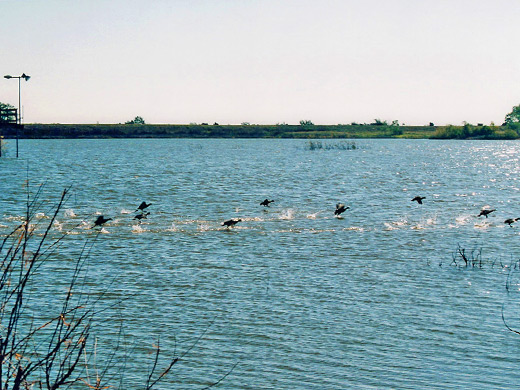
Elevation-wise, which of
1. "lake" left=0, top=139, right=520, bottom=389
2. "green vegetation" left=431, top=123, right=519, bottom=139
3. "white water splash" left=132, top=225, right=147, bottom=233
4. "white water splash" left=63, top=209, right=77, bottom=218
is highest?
"green vegetation" left=431, top=123, right=519, bottom=139

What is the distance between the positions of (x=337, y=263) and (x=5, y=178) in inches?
1587

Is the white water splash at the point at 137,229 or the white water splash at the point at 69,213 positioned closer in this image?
the white water splash at the point at 137,229

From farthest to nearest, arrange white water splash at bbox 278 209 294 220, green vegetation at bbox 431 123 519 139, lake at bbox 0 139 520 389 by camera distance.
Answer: green vegetation at bbox 431 123 519 139 → white water splash at bbox 278 209 294 220 → lake at bbox 0 139 520 389

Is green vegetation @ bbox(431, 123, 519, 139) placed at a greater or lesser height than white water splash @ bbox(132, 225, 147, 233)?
greater

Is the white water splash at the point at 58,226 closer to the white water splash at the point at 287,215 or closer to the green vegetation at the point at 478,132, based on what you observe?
the white water splash at the point at 287,215

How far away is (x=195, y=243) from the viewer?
23516mm

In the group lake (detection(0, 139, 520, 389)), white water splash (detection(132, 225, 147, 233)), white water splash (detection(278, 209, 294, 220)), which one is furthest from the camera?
white water splash (detection(278, 209, 294, 220))

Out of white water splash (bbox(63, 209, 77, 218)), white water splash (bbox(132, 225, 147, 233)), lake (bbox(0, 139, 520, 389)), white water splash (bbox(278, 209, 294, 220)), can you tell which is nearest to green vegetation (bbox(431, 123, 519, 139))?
lake (bbox(0, 139, 520, 389))

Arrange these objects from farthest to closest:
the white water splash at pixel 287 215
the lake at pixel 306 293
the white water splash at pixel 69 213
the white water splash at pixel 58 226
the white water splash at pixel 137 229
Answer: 1. the white water splash at pixel 287 215
2. the white water splash at pixel 69 213
3. the white water splash at pixel 58 226
4. the white water splash at pixel 137 229
5. the lake at pixel 306 293

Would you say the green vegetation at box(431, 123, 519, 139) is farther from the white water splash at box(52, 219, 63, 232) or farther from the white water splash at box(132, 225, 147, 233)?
the white water splash at box(52, 219, 63, 232)

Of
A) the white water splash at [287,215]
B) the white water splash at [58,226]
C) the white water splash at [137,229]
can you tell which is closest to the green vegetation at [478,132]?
the white water splash at [287,215]

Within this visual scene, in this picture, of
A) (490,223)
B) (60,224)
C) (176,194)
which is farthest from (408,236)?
(176,194)

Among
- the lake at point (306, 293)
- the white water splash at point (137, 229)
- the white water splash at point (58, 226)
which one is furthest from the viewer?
the white water splash at point (58, 226)

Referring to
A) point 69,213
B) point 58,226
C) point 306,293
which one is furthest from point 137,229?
point 306,293
